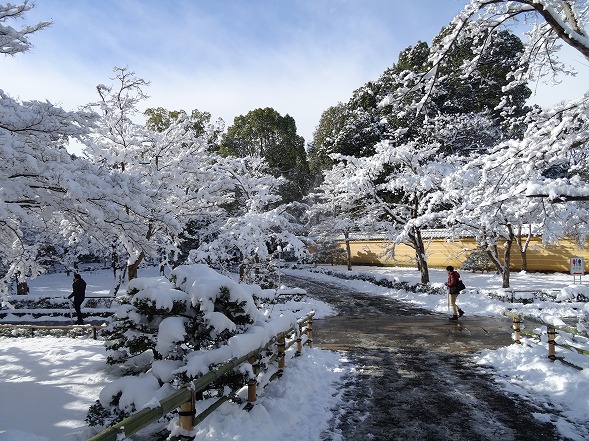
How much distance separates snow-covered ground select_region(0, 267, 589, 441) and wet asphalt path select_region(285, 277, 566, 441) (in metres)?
0.31

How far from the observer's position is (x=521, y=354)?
8.29 meters

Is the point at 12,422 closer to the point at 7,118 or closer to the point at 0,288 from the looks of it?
the point at 7,118

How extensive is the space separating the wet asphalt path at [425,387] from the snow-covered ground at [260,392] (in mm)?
312

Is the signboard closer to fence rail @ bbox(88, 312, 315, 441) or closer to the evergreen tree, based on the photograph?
fence rail @ bbox(88, 312, 315, 441)

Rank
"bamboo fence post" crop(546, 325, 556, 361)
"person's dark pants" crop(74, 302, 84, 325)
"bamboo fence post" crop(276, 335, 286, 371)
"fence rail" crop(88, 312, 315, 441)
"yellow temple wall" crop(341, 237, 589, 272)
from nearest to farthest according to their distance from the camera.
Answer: "fence rail" crop(88, 312, 315, 441) → "bamboo fence post" crop(276, 335, 286, 371) → "bamboo fence post" crop(546, 325, 556, 361) → "person's dark pants" crop(74, 302, 84, 325) → "yellow temple wall" crop(341, 237, 589, 272)

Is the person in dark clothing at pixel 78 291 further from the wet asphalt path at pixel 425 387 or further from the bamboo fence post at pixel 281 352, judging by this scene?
the bamboo fence post at pixel 281 352

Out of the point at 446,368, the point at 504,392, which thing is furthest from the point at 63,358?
the point at 504,392

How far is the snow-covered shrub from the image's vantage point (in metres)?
4.19

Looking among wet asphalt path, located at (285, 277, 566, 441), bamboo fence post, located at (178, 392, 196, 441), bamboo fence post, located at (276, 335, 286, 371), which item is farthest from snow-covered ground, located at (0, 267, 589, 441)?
bamboo fence post, located at (178, 392, 196, 441)

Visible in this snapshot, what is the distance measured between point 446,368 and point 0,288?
946cm

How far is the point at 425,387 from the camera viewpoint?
6816 millimetres

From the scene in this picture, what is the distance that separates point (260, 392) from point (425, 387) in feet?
9.16

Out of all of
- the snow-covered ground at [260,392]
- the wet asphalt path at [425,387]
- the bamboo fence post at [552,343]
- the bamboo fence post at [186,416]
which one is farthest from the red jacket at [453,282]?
the bamboo fence post at [186,416]

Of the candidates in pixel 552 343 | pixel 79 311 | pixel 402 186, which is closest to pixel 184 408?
pixel 552 343
